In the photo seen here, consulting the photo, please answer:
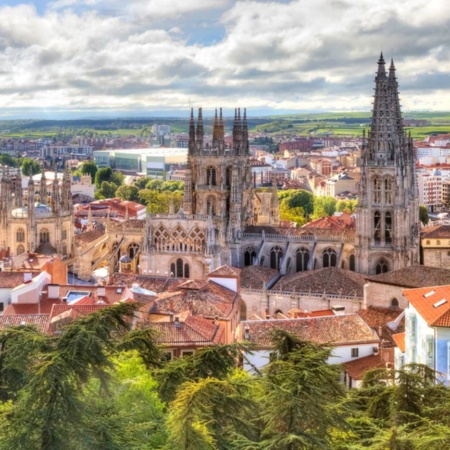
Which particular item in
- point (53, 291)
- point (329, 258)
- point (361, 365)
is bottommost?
point (361, 365)

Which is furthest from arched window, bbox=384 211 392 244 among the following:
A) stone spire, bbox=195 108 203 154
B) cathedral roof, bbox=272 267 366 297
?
Result: stone spire, bbox=195 108 203 154

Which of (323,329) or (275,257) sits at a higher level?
(323,329)

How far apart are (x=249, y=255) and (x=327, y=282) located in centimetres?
1128

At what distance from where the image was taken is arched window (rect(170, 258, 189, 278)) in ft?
208

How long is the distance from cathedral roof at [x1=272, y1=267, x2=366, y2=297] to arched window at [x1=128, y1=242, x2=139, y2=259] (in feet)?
49.1

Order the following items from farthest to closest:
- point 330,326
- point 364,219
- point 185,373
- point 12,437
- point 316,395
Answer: point 364,219, point 330,326, point 185,373, point 316,395, point 12,437

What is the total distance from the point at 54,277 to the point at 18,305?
28.3ft

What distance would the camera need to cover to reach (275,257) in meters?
64.6

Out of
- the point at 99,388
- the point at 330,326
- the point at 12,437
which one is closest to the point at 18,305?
the point at 330,326

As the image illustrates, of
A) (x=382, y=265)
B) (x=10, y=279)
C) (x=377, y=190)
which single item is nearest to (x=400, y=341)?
(x=10, y=279)

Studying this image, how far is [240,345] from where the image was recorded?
2844 cm

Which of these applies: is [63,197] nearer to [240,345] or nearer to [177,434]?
[240,345]

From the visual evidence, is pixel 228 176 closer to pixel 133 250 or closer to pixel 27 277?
pixel 133 250

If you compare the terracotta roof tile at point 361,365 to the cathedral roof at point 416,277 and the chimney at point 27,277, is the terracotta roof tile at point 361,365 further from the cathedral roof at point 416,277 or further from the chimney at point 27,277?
the chimney at point 27,277
